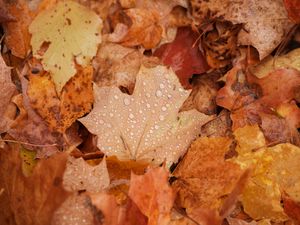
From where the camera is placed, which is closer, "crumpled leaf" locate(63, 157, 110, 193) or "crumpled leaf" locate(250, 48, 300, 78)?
"crumpled leaf" locate(63, 157, 110, 193)

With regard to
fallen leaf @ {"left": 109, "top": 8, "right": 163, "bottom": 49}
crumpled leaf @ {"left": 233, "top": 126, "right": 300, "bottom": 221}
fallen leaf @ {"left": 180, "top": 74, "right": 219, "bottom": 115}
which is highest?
fallen leaf @ {"left": 109, "top": 8, "right": 163, "bottom": 49}

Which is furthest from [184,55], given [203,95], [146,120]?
[146,120]

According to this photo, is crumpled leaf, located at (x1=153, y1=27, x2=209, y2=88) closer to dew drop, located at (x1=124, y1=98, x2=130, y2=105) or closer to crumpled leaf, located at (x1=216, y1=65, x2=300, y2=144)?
crumpled leaf, located at (x1=216, y1=65, x2=300, y2=144)

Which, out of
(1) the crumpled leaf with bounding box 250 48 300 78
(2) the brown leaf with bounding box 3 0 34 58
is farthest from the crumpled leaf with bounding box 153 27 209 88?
(2) the brown leaf with bounding box 3 0 34 58

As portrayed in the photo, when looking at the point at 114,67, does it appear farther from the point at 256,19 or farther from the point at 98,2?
the point at 256,19

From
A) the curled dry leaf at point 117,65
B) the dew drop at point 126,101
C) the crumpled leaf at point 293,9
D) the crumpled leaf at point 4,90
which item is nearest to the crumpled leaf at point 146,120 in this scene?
the dew drop at point 126,101

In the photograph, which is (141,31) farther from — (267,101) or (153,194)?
(153,194)

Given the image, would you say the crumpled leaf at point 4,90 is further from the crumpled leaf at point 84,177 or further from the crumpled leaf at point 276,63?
the crumpled leaf at point 276,63
